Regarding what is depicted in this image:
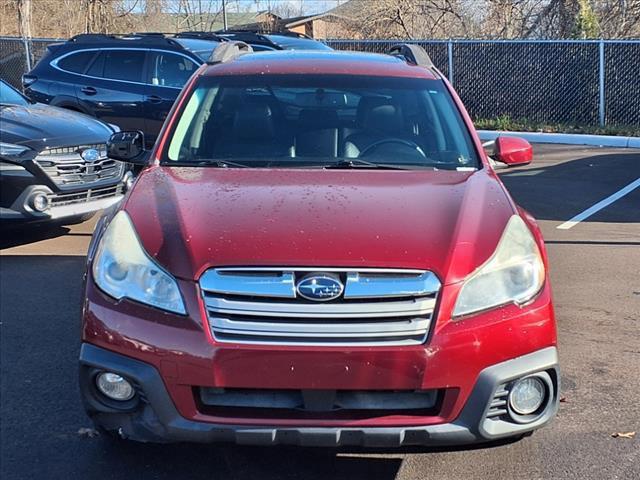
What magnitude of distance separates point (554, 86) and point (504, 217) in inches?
556

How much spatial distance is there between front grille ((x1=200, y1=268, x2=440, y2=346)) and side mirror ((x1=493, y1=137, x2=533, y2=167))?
6.62ft

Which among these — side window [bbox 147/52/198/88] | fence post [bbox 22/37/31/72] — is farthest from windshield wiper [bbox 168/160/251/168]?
fence post [bbox 22/37/31/72]

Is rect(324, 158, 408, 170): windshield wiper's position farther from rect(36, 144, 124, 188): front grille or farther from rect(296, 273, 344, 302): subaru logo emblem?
rect(36, 144, 124, 188): front grille

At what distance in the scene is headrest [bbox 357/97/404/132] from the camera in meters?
4.63

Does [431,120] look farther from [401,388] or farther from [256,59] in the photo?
[401,388]

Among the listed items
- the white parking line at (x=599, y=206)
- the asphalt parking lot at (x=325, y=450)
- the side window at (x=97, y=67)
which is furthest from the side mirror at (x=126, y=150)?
the side window at (x=97, y=67)

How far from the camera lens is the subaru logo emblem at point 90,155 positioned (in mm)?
7715

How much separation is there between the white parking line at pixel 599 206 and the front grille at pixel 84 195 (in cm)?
433

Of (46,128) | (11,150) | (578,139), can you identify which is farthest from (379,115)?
(578,139)

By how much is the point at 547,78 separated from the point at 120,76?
8.84m

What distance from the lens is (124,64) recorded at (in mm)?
12148

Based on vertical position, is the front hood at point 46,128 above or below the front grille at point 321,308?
above

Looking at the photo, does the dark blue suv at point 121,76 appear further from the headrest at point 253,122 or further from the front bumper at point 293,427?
the front bumper at point 293,427

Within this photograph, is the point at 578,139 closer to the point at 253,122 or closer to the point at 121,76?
the point at 121,76
